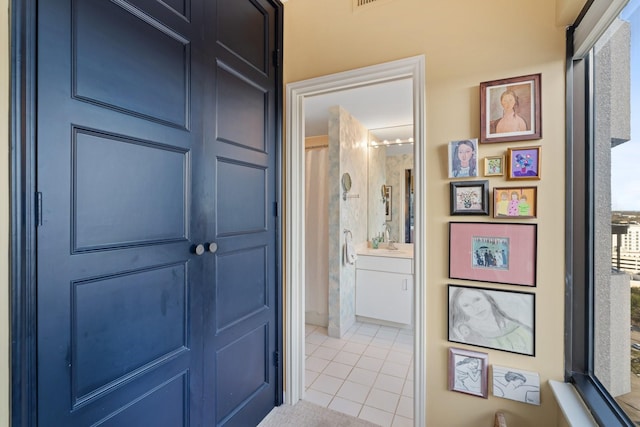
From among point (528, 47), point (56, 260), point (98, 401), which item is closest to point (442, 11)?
point (528, 47)

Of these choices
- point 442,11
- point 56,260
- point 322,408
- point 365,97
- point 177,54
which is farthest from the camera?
point 365,97

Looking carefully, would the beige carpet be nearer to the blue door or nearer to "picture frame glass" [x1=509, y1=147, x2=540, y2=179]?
the blue door

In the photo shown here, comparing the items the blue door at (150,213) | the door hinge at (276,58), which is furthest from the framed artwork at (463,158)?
the door hinge at (276,58)

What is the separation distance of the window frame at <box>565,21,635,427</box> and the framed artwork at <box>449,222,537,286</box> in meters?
0.15

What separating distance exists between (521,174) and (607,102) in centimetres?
38

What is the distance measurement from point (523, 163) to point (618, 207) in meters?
0.40

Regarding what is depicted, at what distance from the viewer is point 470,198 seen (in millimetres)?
1440

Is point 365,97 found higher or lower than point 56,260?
higher

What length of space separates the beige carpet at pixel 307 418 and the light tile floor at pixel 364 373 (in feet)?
0.20

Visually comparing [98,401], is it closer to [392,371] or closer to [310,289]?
[392,371]

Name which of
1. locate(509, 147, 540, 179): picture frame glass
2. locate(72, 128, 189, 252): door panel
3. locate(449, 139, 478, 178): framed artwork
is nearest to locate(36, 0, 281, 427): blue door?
locate(72, 128, 189, 252): door panel

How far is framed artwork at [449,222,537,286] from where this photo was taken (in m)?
1.35

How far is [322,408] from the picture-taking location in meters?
1.91

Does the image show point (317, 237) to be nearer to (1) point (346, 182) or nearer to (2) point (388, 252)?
(1) point (346, 182)
